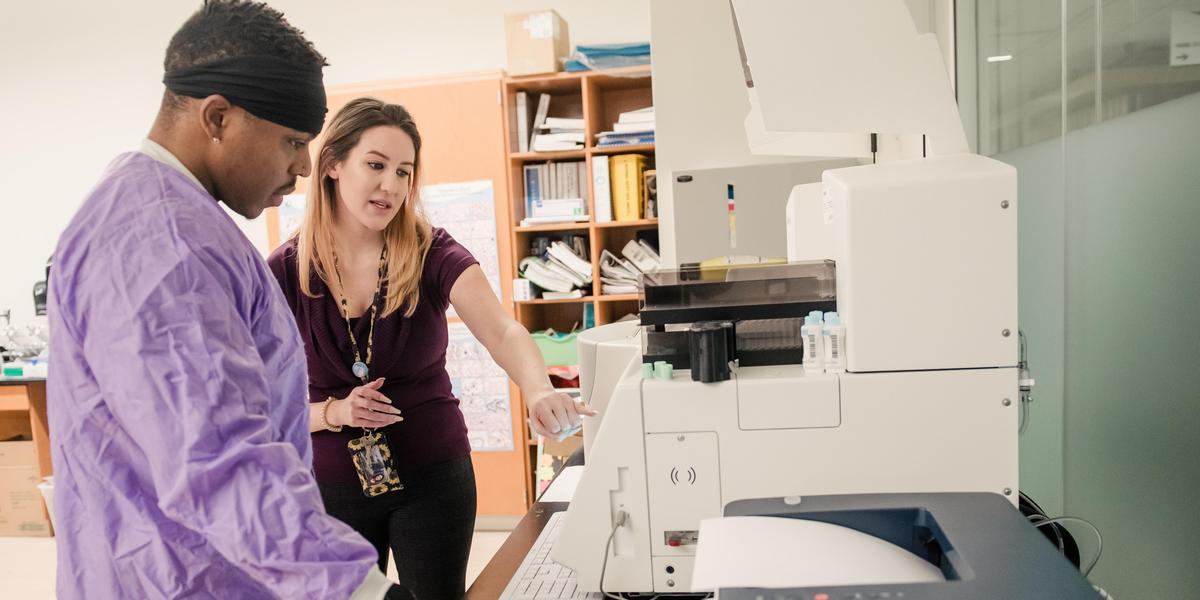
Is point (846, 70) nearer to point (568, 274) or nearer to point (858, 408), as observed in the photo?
point (858, 408)

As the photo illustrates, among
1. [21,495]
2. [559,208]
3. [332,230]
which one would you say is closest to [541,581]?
[332,230]

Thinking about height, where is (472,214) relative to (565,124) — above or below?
below

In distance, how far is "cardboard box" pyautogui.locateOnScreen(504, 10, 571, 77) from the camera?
3.49m

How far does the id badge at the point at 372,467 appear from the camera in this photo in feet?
4.77

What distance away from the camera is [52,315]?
0.78 m

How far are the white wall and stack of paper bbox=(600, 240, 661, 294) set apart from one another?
105 centimetres

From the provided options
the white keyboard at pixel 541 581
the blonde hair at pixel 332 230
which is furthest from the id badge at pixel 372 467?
the white keyboard at pixel 541 581

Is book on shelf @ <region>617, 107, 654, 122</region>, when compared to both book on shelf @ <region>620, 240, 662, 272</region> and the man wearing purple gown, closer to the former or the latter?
book on shelf @ <region>620, 240, 662, 272</region>

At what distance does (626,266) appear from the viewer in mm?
3686

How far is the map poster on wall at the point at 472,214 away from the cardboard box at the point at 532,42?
21.1 inches

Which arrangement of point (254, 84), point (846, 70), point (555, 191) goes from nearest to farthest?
1. point (254, 84)
2. point (846, 70)
3. point (555, 191)

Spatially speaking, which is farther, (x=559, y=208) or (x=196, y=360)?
(x=559, y=208)

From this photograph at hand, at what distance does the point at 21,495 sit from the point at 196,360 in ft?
13.7

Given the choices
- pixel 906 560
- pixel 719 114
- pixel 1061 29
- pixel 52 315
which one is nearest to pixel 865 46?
pixel 1061 29
